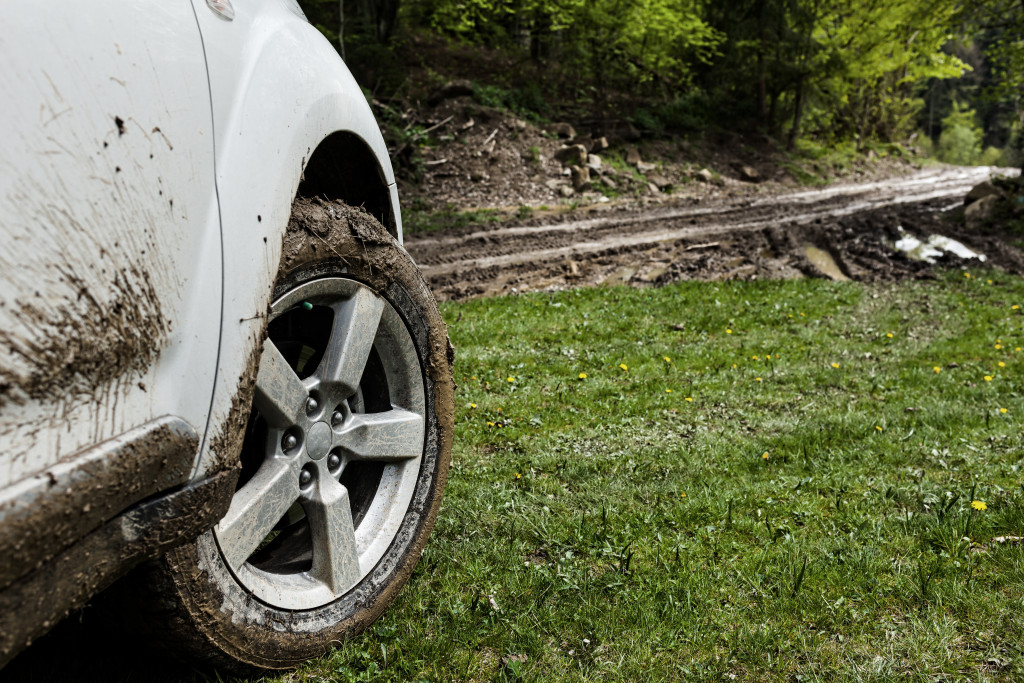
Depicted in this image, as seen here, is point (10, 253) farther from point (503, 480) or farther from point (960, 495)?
point (960, 495)

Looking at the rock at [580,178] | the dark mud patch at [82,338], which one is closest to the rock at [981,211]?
the rock at [580,178]

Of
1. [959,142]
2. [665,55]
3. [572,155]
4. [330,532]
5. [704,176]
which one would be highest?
[665,55]

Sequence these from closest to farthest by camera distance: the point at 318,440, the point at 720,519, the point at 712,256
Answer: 1. the point at 318,440
2. the point at 720,519
3. the point at 712,256

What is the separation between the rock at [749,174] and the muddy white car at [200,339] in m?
21.3

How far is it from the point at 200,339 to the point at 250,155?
46 cm

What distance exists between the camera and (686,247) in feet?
39.0

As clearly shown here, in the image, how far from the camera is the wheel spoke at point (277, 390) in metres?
1.80

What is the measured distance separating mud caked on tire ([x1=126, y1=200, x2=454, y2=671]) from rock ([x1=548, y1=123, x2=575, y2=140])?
1865cm

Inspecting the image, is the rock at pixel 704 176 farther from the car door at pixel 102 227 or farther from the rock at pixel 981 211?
the car door at pixel 102 227

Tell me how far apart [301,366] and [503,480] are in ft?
4.91

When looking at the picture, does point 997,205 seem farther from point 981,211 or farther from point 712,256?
point 712,256

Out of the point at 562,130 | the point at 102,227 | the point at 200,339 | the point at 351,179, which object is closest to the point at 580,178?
the point at 562,130

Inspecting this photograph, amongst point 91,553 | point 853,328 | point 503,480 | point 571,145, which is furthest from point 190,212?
point 571,145

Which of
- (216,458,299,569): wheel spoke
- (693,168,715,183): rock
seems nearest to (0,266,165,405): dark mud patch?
(216,458,299,569): wheel spoke
